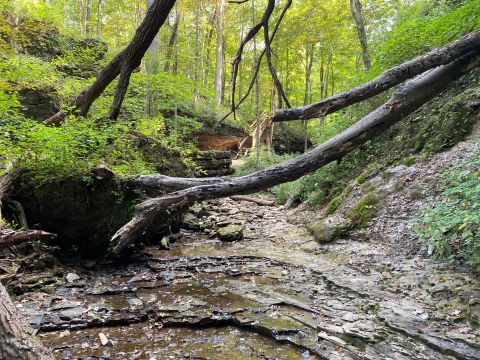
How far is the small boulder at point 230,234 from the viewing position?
804 cm

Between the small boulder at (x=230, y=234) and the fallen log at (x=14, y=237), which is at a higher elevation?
the fallen log at (x=14, y=237)

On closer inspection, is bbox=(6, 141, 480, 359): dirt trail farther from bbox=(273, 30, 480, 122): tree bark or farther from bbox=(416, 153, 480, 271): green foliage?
bbox=(273, 30, 480, 122): tree bark

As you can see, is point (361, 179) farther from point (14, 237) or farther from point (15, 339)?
point (15, 339)

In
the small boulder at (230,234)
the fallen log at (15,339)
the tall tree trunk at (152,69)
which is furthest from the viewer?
the tall tree trunk at (152,69)

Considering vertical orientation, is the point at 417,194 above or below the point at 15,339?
above

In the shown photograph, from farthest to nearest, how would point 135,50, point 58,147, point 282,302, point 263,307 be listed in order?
point 58,147, point 282,302, point 263,307, point 135,50

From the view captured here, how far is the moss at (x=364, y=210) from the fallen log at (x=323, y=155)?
78.7 inches

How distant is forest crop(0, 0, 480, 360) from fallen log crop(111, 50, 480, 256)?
25 mm

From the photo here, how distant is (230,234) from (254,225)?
1.57 meters

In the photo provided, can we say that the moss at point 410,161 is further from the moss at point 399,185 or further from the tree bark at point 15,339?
Result: the tree bark at point 15,339

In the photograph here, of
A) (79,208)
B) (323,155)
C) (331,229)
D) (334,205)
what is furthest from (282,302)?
(79,208)

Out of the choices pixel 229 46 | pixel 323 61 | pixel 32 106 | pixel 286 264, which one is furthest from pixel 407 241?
pixel 229 46

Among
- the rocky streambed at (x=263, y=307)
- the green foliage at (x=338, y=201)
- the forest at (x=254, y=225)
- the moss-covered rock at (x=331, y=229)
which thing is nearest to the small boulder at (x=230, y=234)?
the forest at (x=254, y=225)

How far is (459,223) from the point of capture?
3838 mm
